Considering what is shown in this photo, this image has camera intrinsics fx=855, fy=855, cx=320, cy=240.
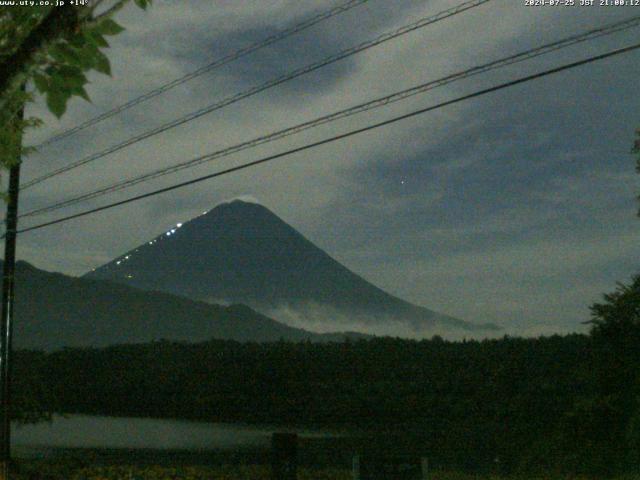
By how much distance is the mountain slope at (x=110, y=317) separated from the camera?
11325 cm

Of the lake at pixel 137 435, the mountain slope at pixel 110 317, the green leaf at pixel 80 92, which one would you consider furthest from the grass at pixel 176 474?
the mountain slope at pixel 110 317

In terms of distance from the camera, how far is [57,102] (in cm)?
368

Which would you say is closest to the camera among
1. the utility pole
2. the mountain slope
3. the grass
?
the grass

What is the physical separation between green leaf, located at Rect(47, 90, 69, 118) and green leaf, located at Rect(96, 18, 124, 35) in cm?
32

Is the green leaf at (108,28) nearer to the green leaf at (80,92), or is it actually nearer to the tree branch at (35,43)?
the tree branch at (35,43)

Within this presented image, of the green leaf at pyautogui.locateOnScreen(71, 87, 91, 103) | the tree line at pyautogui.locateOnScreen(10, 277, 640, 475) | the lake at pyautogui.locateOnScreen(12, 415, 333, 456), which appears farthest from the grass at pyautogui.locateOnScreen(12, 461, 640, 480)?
the green leaf at pyautogui.locateOnScreen(71, 87, 91, 103)

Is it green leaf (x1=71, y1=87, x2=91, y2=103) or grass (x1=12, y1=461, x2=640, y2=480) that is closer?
green leaf (x1=71, y1=87, x2=91, y2=103)

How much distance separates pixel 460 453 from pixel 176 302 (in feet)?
376

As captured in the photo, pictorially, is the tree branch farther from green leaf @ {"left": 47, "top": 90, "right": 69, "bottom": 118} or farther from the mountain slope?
the mountain slope

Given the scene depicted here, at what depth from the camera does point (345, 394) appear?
2991cm

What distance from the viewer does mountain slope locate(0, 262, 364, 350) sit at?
113250 millimetres

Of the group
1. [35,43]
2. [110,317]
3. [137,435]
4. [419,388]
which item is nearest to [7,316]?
[137,435]

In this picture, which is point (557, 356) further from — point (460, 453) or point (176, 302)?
point (176, 302)

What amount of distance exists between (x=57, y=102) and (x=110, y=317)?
4773 inches
